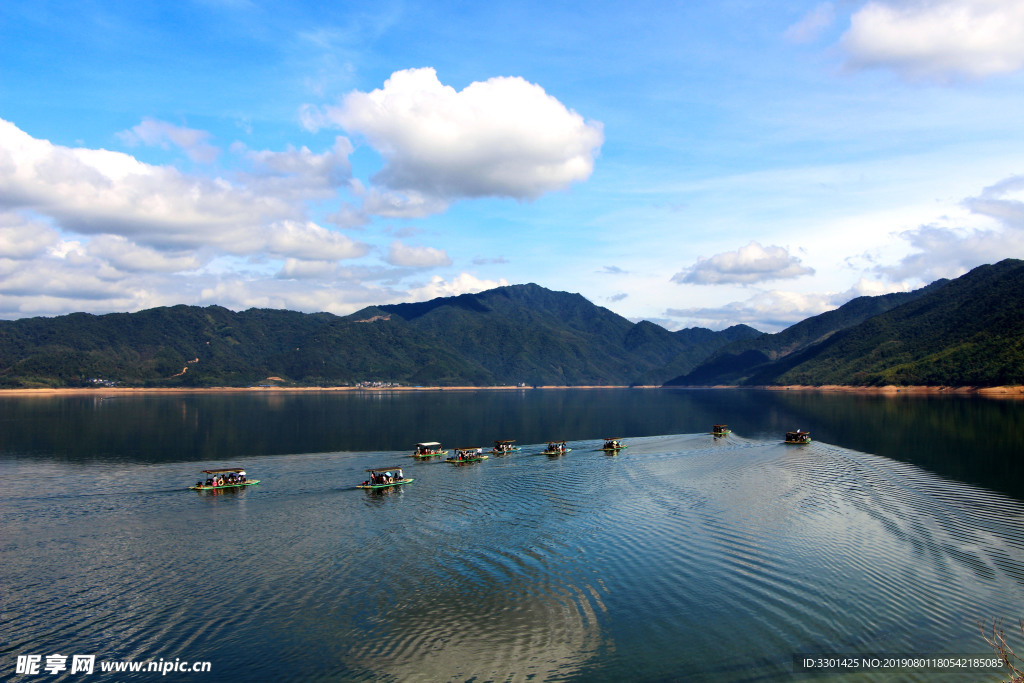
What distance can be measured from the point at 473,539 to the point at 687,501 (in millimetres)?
25677

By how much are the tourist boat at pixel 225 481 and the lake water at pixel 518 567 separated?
88.2 inches

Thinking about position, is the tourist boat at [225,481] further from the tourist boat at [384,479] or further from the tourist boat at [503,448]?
the tourist boat at [503,448]

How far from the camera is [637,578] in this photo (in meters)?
37.6

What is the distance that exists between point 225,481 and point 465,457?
3476cm

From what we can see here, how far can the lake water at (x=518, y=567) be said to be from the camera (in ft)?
92.6

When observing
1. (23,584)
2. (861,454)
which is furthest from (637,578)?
(861,454)

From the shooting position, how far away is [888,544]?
143ft

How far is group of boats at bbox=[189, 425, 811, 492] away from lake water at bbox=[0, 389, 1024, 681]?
283 centimetres

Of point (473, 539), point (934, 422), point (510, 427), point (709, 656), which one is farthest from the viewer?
point (510, 427)

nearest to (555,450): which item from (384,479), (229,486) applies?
(384,479)

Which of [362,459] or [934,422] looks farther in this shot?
[934,422]

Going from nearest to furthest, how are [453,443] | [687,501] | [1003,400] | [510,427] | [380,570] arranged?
[380,570], [687,501], [453,443], [510,427], [1003,400]

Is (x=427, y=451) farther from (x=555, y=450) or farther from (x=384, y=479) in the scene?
(x=384, y=479)

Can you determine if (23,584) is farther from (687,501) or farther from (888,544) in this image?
(888,544)
